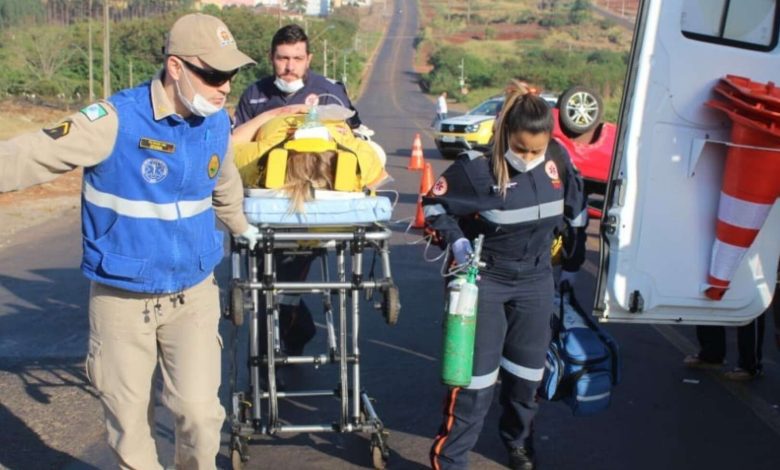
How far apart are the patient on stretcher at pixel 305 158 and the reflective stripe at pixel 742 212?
168 cm

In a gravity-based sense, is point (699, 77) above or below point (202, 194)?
above

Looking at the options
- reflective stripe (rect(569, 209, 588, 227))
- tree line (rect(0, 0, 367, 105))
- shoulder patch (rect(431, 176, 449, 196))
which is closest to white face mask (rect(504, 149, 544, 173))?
shoulder patch (rect(431, 176, 449, 196))

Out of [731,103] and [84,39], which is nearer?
[731,103]

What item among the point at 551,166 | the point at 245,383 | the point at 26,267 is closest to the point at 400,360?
the point at 245,383

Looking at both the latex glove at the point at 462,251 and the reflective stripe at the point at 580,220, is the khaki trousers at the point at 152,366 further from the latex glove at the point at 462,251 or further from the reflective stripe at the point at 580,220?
the reflective stripe at the point at 580,220

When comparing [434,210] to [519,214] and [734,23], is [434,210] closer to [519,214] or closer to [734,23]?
[519,214]

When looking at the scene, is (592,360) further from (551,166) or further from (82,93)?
(82,93)

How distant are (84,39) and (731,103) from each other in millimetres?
79270

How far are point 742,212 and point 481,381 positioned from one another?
1.51 metres

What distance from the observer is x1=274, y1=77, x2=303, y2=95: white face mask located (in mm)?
6027

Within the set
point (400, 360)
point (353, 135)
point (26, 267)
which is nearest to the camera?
point (353, 135)

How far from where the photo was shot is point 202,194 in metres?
4.09

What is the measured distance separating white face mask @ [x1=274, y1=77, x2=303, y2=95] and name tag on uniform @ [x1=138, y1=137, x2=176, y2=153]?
222cm

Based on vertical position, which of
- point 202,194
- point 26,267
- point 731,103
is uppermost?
point 731,103
